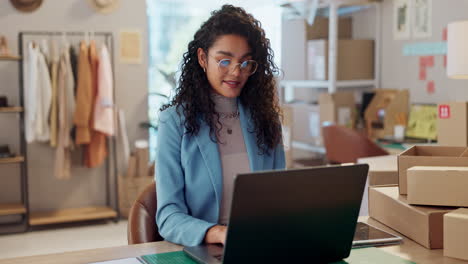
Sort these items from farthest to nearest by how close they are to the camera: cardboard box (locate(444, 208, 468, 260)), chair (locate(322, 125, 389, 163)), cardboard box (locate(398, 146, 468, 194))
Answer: chair (locate(322, 125, 389, 163)), cardboard box (locate(398, 146, 468, 194)), cardboard box (locate(444, 208, 468, 260))

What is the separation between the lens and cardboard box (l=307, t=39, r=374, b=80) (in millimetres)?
5371

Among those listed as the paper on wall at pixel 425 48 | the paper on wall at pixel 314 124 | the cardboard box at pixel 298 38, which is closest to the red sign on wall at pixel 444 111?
the paper on wall at pixel 425 48

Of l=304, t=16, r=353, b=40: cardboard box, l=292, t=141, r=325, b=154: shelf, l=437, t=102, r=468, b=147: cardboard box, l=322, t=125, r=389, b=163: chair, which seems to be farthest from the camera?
l=304, t=16, r=353, b=40: cardboard box

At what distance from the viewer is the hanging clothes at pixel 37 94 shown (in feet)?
16.0

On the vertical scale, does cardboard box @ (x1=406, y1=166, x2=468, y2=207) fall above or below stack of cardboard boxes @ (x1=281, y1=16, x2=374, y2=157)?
below

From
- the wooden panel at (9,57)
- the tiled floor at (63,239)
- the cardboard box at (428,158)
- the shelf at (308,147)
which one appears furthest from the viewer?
the shelf at (308,147)

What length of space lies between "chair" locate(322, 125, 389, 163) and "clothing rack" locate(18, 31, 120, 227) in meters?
1.92

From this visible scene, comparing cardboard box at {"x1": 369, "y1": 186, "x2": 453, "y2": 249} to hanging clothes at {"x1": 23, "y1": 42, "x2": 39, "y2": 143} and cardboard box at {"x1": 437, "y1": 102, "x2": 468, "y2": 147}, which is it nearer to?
cardboard box at {"x1": 437, "y1": 102, "x2": 468, "y2": 147}

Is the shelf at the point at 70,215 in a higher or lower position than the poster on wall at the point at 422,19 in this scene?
lower

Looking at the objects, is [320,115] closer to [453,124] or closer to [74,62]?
[453,124]

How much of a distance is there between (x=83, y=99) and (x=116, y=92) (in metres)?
0.51

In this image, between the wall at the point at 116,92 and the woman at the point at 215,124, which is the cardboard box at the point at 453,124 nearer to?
the woman at the point at 215,124

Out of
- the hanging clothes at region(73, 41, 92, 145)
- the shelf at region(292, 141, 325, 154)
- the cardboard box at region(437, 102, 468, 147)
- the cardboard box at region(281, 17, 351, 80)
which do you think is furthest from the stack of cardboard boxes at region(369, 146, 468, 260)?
the cardboard box at region(281, 17, 351, 80)

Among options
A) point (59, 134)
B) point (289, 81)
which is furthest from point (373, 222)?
point (289, 81)
